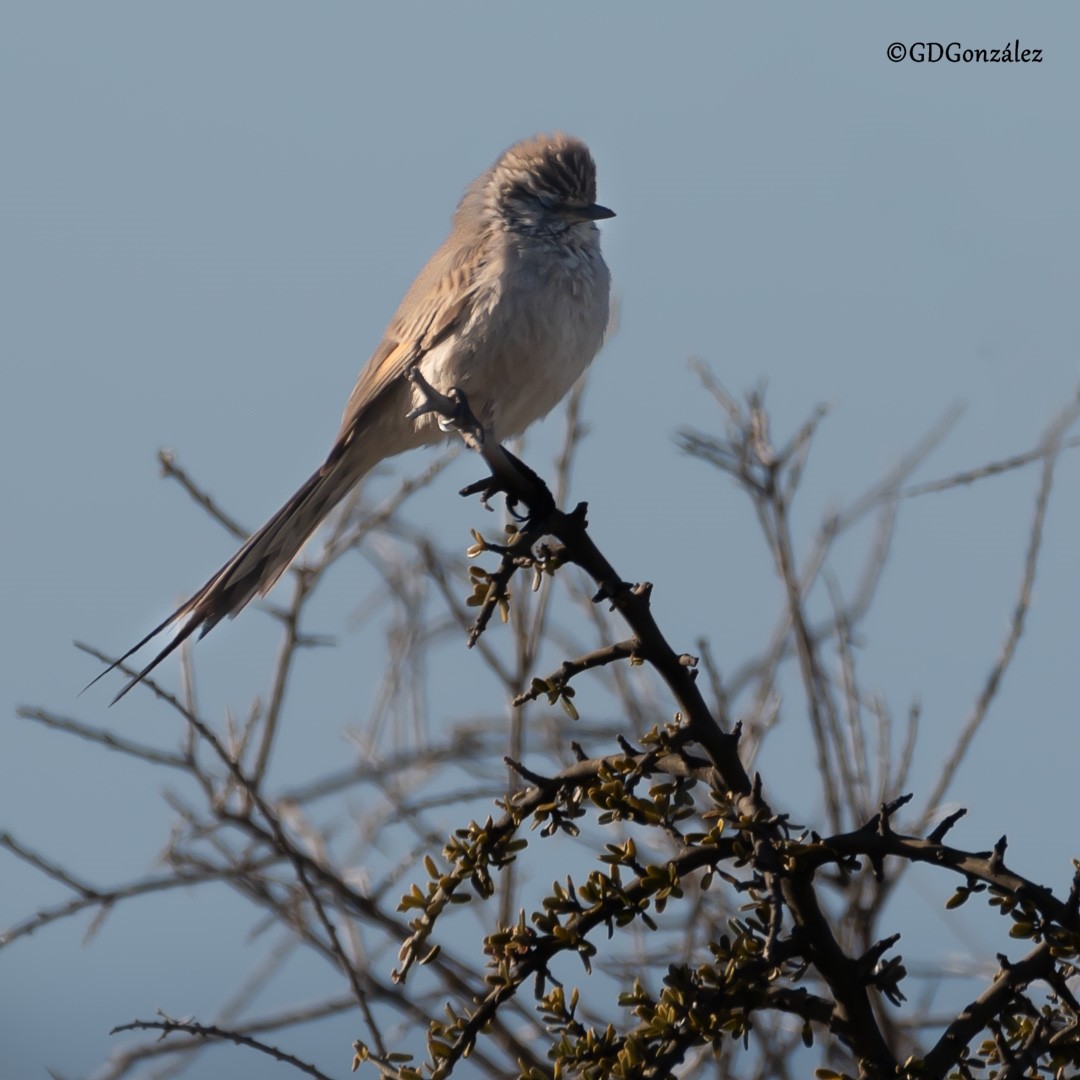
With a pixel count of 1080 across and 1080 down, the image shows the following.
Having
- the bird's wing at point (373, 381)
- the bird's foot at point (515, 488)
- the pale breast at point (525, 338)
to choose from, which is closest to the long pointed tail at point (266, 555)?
the bird's wing at point (373, 381)

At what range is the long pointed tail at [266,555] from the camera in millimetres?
3643

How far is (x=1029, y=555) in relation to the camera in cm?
394

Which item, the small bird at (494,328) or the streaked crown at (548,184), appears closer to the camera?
the small bird at (494,328)

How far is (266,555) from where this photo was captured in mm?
4262

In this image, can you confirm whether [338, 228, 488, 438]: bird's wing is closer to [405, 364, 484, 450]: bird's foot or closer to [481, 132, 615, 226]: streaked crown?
[481, 132, 615, 226]: streaked crown

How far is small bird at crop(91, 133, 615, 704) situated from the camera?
462cm

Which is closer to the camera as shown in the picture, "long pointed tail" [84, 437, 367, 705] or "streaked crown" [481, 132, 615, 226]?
"long pointed tail" [84, 437, 367, 705]

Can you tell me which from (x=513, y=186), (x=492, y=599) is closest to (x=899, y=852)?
(x=492, y=599)

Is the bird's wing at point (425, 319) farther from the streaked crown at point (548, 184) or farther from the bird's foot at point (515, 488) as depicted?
the bird's foot at point (515, 488)

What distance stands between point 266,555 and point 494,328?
103 cm

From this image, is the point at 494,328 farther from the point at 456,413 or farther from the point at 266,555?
the point at 456,413

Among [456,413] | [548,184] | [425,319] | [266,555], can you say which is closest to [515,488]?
[456,413]

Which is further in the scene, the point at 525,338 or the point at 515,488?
the point at 525,338

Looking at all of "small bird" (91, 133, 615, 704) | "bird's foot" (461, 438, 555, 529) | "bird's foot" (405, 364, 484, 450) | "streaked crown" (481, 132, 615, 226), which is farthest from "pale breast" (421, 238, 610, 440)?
"bird's foot" (461, 438, 555, 529)
